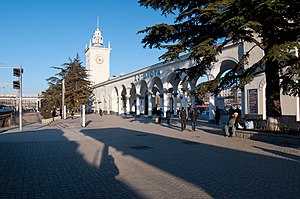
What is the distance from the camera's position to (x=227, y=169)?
752cm

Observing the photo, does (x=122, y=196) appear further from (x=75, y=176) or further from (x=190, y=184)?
(x=75, y=176)

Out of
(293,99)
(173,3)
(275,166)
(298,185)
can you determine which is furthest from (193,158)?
(293,99)

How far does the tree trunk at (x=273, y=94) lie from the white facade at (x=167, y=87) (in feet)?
9.83

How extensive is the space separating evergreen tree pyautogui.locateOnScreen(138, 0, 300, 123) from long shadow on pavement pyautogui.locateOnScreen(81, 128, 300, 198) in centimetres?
403

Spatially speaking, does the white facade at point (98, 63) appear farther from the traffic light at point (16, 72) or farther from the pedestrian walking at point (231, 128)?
the pedestrian walking at point (231, 128)

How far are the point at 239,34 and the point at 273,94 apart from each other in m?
3.17

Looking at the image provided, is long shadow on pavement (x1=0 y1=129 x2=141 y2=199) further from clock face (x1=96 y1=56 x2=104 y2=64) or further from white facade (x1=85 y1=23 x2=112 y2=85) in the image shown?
clock face (x1=96 y1=56 x2=104 y2=64)

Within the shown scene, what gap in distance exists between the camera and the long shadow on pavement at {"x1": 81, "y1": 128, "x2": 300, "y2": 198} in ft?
18.5

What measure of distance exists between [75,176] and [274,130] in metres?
10.1

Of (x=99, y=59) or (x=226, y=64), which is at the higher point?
(x=99, y=59)

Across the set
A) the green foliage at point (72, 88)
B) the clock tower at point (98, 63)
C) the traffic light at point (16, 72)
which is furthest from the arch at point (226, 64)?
the clock tower at point (98, 63)

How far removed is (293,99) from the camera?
1947cm

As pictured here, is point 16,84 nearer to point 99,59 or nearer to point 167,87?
point 167,87

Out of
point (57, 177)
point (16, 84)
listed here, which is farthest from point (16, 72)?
point (57, 177)
